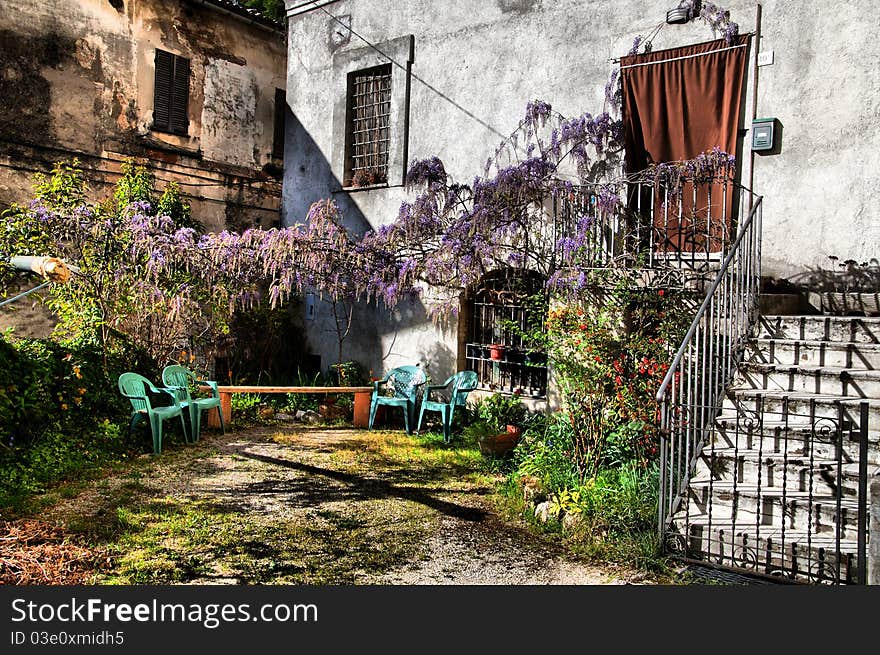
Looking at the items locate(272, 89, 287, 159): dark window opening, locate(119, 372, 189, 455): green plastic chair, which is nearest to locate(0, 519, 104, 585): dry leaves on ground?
locate(119, 372, 189, 455): green plastic chair

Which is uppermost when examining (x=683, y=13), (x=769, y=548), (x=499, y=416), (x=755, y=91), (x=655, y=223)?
(x=683, y=13)

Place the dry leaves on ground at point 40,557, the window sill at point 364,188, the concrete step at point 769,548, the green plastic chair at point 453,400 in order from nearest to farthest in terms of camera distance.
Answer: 1. the concrete step at point 769,548
2. the dry leaves on ground at point 40,557
3. the green plastic chair at point 453,400
4. the window sill at point 364,188

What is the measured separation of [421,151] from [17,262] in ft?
16.8

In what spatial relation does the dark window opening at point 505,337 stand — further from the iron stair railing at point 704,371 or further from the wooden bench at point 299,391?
the iron stair railing at point 704,371

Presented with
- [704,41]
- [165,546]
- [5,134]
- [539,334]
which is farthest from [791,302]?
[5,134]

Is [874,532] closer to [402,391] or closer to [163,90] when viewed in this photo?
[402,391]

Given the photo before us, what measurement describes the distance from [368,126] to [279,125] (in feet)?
12.6

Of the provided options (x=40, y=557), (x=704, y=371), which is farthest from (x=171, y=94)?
(x=704, y=371)

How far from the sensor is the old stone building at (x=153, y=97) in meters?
10.9

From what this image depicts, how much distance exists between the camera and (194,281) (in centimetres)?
946

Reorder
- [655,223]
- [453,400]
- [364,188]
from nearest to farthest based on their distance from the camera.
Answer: [655,223] → [453,400] → [364,188]

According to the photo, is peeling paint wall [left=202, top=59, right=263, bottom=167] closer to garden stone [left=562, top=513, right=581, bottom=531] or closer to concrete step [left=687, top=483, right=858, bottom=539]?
garden stone [left=562, top=513, right=581, bottom=531]

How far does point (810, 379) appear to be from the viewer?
554 cm

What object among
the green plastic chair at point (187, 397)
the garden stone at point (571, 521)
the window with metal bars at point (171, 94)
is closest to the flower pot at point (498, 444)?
the garden stone at point (571, 521)
